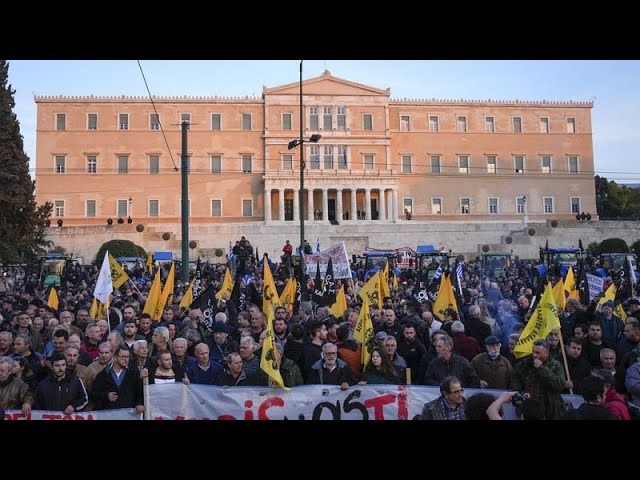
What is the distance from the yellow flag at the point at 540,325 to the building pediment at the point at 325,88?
151ft

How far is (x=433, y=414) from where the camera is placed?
5035mm

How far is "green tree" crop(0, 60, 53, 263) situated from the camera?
1000 inches

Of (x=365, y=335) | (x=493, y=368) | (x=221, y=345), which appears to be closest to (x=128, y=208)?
(x=221, y=345)

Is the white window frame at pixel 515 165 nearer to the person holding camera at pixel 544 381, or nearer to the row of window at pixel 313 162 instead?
the row of window at pixel 313 162

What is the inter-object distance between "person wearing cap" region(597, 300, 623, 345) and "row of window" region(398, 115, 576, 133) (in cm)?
4545

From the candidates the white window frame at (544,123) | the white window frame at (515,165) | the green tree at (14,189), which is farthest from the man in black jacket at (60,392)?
the white window frame at (544,123)

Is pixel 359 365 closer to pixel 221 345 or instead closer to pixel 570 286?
pixel 221 345

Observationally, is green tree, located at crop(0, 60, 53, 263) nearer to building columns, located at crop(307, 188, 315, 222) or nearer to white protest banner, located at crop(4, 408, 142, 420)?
white protest banner, located at crop(4, 408, 142, 420)

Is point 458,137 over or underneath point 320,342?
over
